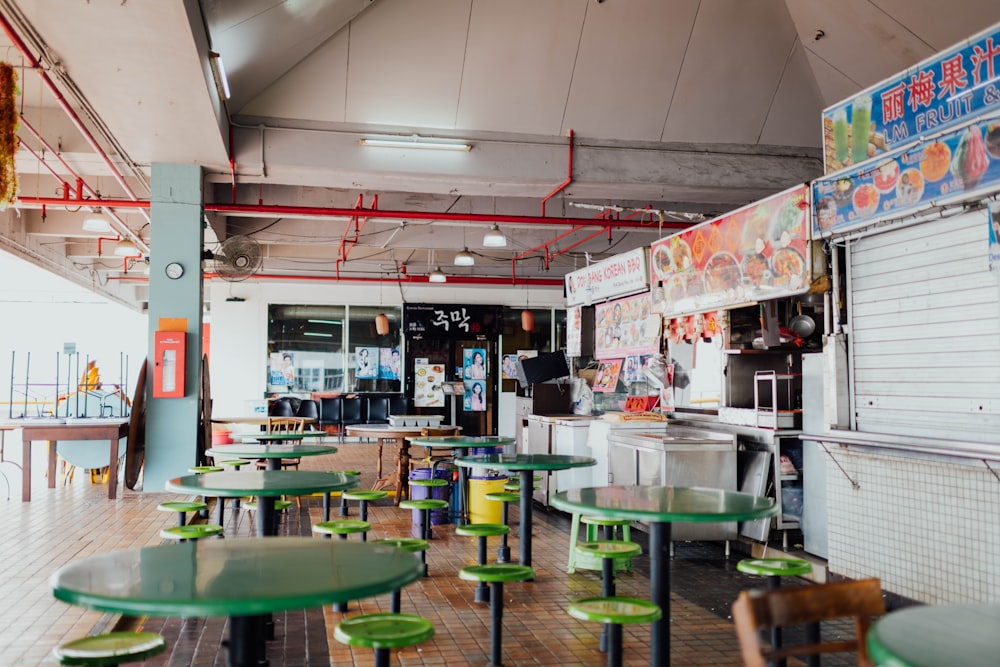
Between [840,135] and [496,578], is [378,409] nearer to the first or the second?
[840,135]

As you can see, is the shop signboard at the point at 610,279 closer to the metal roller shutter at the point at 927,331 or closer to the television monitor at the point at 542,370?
the television monitor at the point at 542,370

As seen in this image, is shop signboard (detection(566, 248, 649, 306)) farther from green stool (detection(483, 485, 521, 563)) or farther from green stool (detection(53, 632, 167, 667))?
green stool (detection(53, 632, 167, 667))

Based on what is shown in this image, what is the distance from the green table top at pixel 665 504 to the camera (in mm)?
3240

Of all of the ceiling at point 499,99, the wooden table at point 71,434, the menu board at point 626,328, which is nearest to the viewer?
the ceiling at point 499,99

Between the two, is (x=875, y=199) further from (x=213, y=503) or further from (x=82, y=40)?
(x=213, y=503)

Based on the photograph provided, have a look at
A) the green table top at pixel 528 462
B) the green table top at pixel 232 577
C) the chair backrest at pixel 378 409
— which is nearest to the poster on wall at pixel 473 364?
the chair backrest at pixel 378 409

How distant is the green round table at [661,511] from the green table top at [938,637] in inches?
50.1

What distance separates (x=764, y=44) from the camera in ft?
28.9

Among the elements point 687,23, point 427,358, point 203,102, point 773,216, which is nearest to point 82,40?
point 203,102

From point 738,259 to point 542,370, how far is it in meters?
4.09

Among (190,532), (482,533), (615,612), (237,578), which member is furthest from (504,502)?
(237,578)

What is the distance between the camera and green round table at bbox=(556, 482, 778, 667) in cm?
326

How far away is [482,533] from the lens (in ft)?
15.5

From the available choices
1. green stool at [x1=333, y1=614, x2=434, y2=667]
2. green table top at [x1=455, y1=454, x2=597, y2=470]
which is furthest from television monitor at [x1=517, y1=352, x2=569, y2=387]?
green stool at [x1=333, y1=614, x2=434, y2=667]
